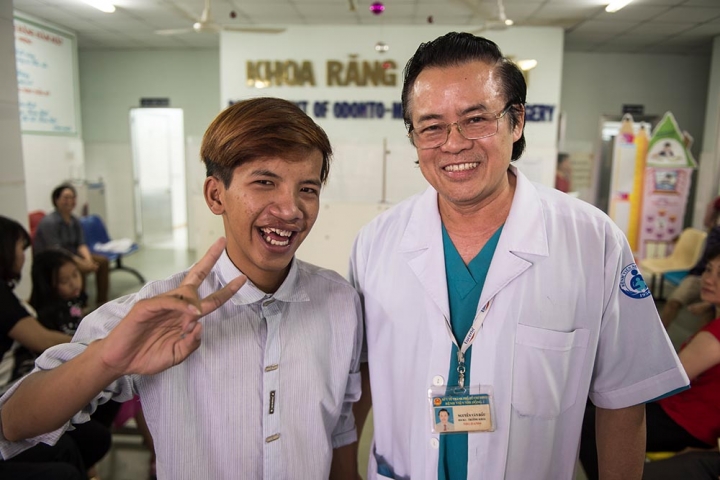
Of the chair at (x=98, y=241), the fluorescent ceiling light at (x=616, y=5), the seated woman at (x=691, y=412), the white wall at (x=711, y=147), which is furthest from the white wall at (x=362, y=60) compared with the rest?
the seated woman at (x=691, y=412)

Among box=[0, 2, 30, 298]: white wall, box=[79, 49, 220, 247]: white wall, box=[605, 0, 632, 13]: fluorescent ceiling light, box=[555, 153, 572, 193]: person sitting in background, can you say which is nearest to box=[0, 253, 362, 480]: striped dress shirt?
box=[0, 2, 30, 298]: white wall

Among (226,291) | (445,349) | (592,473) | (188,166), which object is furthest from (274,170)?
(188,166)

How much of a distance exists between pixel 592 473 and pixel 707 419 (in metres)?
0.55

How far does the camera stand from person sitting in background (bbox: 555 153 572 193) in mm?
7668

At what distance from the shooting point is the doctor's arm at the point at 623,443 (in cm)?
129

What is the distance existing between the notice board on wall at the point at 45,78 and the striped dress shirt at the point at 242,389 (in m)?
7.03

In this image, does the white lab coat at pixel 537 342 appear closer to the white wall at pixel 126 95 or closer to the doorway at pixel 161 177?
the white wall at pixel 126 95

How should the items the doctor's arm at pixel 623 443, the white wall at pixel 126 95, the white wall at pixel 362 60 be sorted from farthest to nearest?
the white wall at pixel 126 95 < the white wall at pixel 362 60 < the doctor's arm at pixel 623 443

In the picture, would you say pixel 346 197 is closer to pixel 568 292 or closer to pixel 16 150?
pixel 16 150

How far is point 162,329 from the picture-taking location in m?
0.91

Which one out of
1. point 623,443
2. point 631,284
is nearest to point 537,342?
point 631,284

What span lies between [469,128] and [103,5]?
6.67 m

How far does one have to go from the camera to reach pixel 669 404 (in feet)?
7.17

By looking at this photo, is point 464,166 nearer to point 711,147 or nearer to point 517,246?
point 517,246
